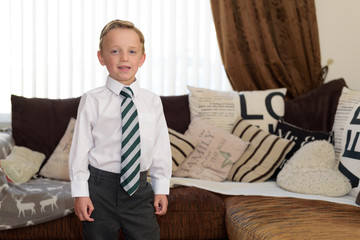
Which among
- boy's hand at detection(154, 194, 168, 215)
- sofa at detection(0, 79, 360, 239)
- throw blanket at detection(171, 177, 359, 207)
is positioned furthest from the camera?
throw blanket at detection(171, 177, 359, 207)

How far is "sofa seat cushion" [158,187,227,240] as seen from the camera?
86.5 inches

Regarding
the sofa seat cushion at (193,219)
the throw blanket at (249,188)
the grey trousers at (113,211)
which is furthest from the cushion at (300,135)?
the grey trousers at (113,211)

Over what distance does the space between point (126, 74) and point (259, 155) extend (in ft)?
4.39

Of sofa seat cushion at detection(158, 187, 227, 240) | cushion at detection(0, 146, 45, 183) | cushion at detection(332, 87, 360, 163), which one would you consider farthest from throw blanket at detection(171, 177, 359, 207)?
cushion at detection(0, 146, 45, 183)

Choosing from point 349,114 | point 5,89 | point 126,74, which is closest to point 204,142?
point 349,114

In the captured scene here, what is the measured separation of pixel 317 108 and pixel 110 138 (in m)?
1.70

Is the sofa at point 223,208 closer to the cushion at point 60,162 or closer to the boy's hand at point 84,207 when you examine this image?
the cushion at point 60,162

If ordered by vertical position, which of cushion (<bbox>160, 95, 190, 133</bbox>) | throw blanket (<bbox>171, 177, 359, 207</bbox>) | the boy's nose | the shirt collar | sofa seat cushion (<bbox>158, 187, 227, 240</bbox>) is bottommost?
sofa seat cushion (<bbox>158, 187, 227, 240</bbox>)

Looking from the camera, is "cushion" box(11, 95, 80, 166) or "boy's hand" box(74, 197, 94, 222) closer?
"boy's hand" box(74, 197, 94, 222)

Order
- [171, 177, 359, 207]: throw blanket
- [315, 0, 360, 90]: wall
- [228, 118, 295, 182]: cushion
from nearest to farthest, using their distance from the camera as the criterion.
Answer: [171, 177, 359, 207]: throw blanket
[228, 118, 295, 182]: cushion
[315, 0, 360, 90]: wall

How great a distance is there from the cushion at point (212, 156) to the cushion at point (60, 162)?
0.61 metres

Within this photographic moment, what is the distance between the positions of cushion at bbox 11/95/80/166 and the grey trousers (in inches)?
53.9

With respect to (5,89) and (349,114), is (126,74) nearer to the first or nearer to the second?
(349,114)

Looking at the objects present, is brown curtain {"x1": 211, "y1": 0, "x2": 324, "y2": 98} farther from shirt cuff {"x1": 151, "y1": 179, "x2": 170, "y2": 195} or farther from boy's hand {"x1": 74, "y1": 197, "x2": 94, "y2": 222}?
boy's hand {"x1": 74, "y1": 197, "x2": 94, "y2": 222}
